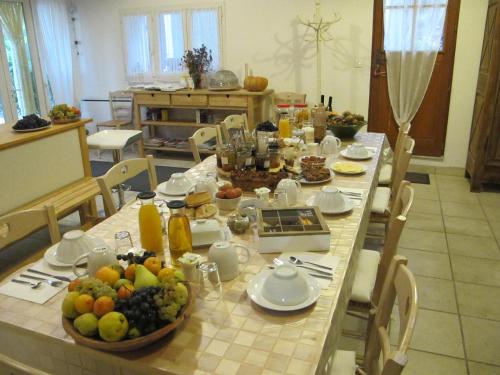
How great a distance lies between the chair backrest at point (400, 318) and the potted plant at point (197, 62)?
440cm

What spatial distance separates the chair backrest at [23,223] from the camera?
5.10 feet

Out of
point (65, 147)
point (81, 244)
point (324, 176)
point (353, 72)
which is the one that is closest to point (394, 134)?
point (353, 72)

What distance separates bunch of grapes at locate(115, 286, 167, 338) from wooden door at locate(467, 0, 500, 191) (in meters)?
3.89

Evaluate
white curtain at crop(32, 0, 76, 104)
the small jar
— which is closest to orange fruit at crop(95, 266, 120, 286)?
the small jar

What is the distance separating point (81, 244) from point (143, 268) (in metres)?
0.46

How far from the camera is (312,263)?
4.71 ft

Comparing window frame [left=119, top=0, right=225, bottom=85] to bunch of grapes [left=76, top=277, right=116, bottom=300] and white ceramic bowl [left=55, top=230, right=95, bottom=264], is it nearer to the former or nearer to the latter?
white ceramic bowl [left=55, top=230, right=95, bottom=264]

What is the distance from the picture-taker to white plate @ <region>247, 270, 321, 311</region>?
1.19m

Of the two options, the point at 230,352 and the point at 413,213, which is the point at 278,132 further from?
the point at 230,352

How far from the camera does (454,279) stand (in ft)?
8.83

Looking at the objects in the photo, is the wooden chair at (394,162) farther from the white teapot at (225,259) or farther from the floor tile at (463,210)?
the white teapot at (225,259)

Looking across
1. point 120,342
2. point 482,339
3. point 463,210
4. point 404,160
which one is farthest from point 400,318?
point 463,210

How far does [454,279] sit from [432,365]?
2.83 feet

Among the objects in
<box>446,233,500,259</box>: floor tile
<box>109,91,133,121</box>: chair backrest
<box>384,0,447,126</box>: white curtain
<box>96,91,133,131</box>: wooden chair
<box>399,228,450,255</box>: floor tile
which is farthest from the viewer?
<box>109,91,133,121</box>: chair backrest
